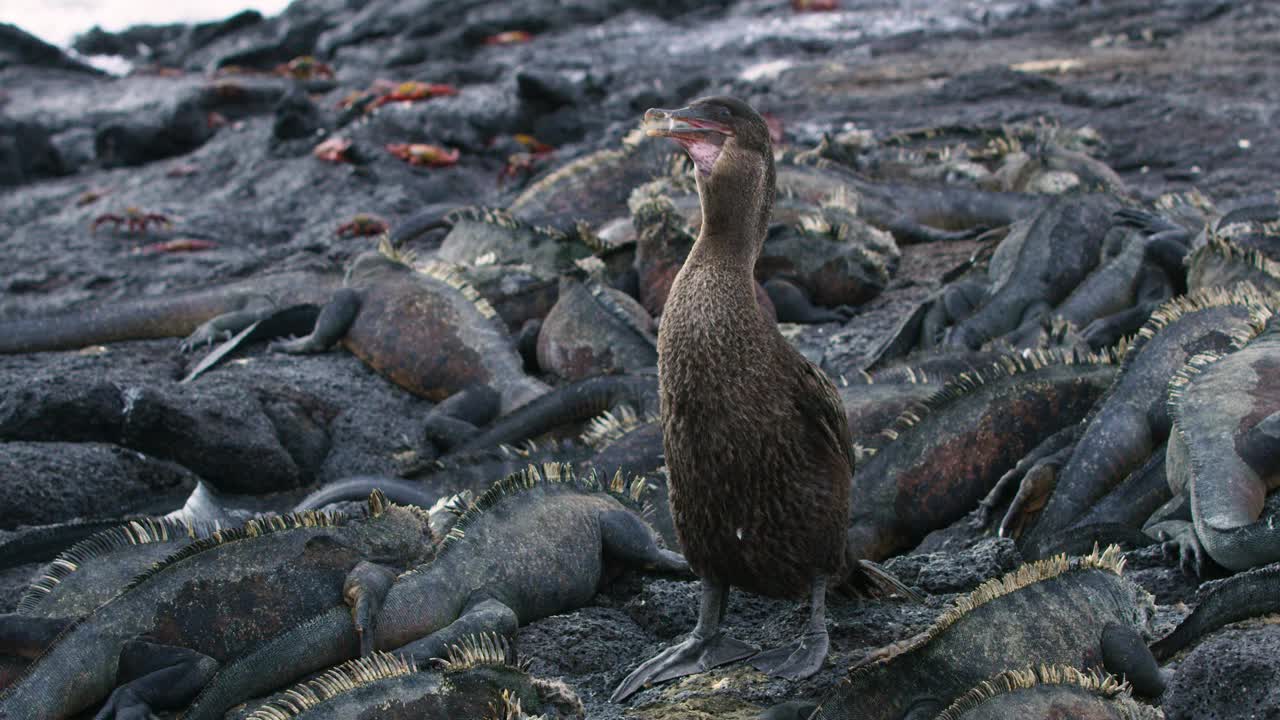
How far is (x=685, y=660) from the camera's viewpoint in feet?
10.3

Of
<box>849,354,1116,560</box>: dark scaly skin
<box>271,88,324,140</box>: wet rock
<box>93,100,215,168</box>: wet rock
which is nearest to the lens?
<box>849,354,1116,560</box>: dark scaly skin

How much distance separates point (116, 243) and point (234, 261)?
1.40 metres

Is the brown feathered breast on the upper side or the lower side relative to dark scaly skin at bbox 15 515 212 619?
upper

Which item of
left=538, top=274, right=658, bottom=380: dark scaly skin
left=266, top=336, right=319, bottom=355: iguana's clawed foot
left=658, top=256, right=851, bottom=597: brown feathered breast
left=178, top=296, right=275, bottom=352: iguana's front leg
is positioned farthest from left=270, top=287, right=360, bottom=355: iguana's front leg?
left=658, top=256, right=851, bottom=597: brown feathered breast

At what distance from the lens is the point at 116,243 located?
931cm

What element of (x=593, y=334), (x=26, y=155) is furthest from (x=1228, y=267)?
(x=26, y=155)

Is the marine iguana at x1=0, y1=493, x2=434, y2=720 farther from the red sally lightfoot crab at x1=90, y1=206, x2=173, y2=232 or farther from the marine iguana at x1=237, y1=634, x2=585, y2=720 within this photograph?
the red sally lightfoot crab at x1=90, y1=206, x2=173, y2=232

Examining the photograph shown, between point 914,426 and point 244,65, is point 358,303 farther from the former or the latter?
point 244,65

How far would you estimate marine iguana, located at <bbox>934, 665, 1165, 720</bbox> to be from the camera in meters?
2.50

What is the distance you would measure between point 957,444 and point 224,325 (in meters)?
4.02

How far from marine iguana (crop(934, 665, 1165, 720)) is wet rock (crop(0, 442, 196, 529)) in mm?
3083

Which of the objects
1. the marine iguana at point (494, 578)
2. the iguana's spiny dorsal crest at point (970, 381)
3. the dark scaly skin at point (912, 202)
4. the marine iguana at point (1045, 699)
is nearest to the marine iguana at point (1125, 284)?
the iguana's spiny dorsal crest at point (970, 381)

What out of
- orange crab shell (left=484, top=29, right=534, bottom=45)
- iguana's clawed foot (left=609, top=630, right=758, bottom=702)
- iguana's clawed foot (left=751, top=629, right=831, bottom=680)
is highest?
orange crab shell (left=484, top=29, right=534, bottom=45)

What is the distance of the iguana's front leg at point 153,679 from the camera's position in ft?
10.1
